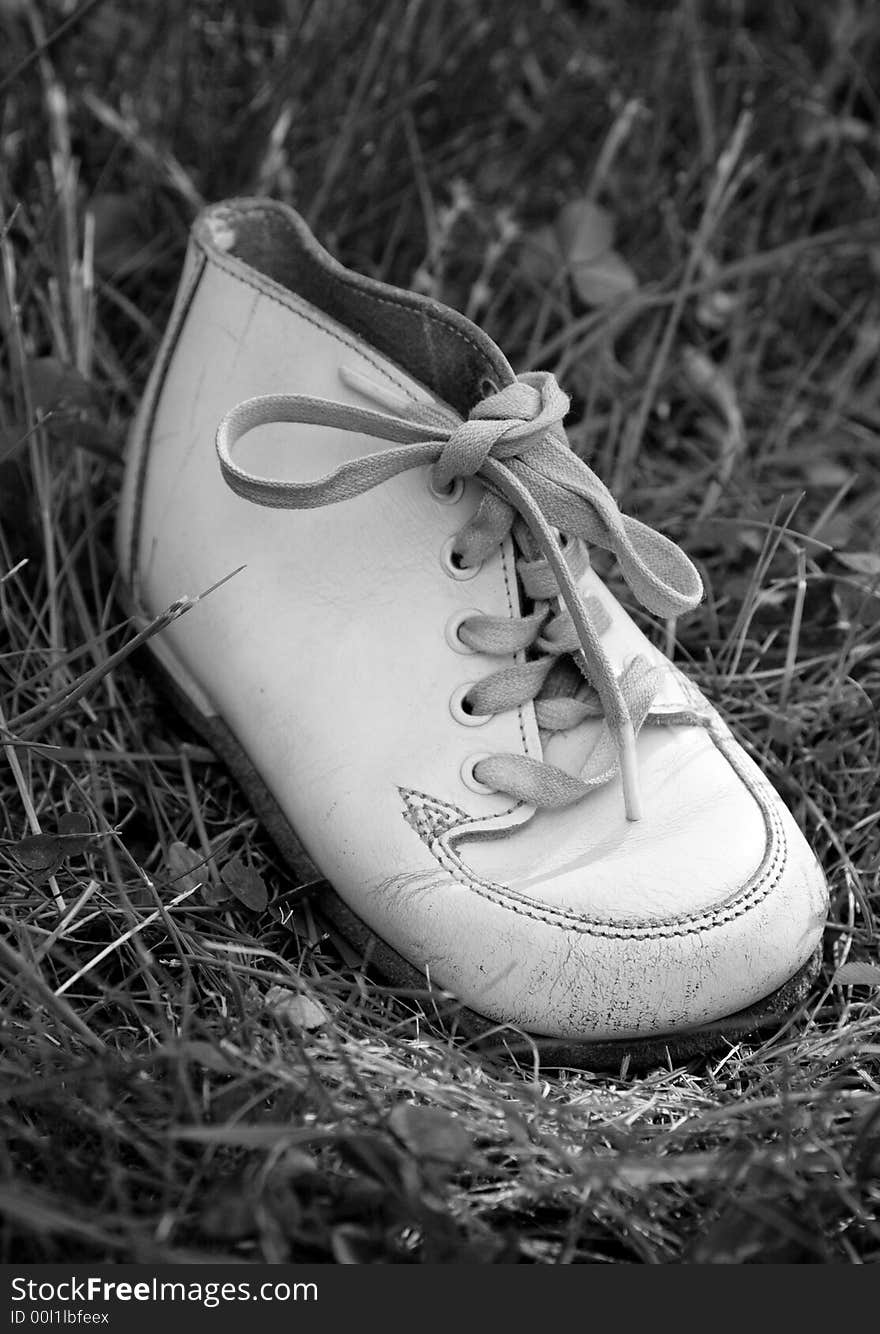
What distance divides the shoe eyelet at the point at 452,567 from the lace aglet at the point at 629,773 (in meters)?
0.26

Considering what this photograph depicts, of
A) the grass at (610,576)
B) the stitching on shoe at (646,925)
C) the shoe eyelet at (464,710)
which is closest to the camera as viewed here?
the grass at (610,576)

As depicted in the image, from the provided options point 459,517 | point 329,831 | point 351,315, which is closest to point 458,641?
point 459,517

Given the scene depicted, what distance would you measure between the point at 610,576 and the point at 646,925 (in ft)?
2.39

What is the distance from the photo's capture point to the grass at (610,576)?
1166mm

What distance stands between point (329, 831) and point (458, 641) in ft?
0.88

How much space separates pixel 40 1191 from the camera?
3.51 feet

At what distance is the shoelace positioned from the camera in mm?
1452

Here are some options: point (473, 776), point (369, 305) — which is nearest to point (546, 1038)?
point (473, 776)

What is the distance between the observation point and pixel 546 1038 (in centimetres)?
140

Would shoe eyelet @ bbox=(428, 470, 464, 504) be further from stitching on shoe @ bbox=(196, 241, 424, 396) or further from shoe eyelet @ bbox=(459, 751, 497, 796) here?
shoe eyelet @ bbox=(459, 751, 497, 796)

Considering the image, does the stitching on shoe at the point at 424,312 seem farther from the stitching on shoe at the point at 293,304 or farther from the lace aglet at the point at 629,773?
the lace aglet at the point at 629,773

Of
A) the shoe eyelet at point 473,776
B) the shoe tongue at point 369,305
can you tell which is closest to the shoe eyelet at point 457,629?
the shoe eyelet at point 473,776

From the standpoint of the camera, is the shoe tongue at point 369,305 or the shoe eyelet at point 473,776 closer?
the shoe eyelet at point 473,776

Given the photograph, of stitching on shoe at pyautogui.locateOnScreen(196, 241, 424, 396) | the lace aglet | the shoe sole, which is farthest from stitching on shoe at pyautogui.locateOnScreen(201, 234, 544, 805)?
the shoe sole
